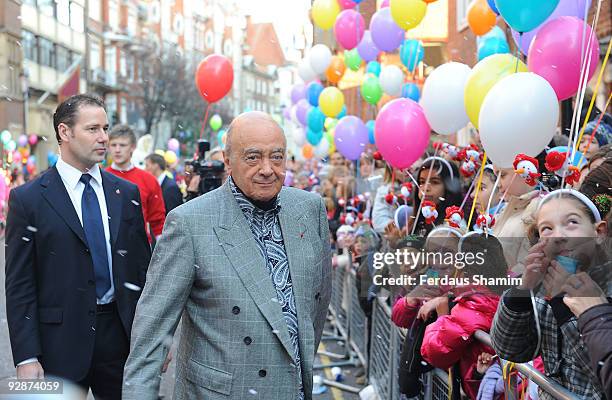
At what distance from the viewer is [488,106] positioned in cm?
501

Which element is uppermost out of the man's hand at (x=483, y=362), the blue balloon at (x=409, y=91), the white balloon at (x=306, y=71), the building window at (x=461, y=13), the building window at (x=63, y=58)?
the building window at (x=63, y=58)

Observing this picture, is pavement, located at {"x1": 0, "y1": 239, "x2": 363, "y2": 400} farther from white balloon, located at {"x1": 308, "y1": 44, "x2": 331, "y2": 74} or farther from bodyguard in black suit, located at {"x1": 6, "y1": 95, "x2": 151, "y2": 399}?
white balloon, located at {"x1": 308, "y1": 44, "x2": 331, "y2": 74}

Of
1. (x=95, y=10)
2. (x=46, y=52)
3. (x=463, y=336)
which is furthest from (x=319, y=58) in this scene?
(x=95, y=10)

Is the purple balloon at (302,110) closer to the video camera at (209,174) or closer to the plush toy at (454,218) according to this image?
the video camera at (209,174)

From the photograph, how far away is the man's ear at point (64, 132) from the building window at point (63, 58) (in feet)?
151

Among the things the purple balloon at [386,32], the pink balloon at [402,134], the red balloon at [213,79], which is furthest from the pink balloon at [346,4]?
the pink balloon at [402,134]

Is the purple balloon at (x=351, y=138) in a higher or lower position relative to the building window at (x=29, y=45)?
lower

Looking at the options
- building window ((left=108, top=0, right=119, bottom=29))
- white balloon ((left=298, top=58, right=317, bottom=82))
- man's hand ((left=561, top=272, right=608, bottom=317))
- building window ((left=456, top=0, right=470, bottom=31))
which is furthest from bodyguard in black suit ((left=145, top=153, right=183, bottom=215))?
building window ((left=108, top=0, right=119, bottom=29))

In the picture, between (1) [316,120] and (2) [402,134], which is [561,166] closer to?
(2) [402,134]

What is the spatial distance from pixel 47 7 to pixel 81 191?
45.7 m

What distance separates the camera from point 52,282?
13.9 feet

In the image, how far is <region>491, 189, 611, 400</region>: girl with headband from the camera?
2.79m

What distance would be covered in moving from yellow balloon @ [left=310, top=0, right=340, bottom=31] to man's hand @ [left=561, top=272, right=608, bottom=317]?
9.65 m

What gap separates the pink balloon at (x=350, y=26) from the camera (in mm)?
11430
